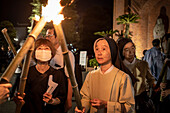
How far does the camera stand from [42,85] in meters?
3.01

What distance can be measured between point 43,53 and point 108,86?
1.27 meters

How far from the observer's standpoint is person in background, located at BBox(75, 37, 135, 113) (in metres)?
2.47

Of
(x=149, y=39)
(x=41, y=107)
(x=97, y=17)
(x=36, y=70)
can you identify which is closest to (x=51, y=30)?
(x=36, y=70)

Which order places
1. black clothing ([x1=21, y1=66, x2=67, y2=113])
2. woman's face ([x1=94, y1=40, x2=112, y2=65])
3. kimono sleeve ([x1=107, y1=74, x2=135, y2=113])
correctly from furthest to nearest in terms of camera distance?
black clothing ([x1=21, y1=66, x2=67, y2=113])
woman's face ([x1=94, y1=40, x2=112, y2=65])
kimono sleeve ([x1=107, y1=74, x2=135, y2=113])

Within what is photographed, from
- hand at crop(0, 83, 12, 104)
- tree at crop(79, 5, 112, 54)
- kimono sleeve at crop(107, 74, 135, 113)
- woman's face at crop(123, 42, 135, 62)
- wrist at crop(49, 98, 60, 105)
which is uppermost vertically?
tree at crop(79, 5, 112, 54)

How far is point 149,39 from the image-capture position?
16.2m

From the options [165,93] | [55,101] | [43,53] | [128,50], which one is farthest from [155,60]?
[55,101]

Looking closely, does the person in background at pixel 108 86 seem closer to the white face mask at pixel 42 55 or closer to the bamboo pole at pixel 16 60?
the white face mask at pixel 42 55

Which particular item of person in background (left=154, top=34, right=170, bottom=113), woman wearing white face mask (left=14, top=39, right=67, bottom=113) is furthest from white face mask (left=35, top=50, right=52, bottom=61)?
person in background (left=154, top=34, right=170, bottom=113)

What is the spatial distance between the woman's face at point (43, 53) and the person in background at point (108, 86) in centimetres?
84

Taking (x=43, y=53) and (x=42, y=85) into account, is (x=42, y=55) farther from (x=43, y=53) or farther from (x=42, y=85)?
(x=42, y=85)

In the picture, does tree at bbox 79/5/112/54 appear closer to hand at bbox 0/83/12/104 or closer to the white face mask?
the white face mask

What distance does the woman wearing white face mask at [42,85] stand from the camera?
2938mm

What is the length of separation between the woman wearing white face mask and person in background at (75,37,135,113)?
1.69 ft
